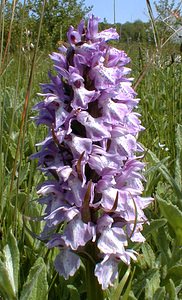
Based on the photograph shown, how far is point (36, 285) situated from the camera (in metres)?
1.18

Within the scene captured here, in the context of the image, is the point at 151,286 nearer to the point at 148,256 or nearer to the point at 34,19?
the point at 148,256

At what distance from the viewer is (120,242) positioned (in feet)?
3.40

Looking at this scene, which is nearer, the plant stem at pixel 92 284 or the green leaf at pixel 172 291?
the plant stem at pixel 92 284

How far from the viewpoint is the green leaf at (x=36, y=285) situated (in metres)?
1.15

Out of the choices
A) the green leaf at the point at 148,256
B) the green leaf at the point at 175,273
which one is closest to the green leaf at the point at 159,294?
the green leaf at the point at 175,273

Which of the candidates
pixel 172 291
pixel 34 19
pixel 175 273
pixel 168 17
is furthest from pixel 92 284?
pixel 34 19

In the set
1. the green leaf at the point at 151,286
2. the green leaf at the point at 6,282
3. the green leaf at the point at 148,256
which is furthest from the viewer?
the green leaf at the point at 148,256

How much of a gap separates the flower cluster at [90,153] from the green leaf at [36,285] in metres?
0.12

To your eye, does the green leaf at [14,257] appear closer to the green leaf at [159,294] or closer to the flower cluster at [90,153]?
the flower cluster at [90,153]

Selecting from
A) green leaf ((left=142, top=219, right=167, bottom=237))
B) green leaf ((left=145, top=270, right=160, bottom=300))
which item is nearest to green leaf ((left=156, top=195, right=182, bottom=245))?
green leaf ((left=142, top=219, right=167, bottom=237))

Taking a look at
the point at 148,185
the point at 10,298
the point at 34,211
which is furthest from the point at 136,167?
the point at 148,185

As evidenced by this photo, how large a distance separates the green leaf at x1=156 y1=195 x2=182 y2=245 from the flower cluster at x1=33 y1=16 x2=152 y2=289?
0.86ft

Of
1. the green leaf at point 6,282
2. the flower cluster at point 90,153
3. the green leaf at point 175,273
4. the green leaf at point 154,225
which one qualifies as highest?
the flower cluster at point 90,153

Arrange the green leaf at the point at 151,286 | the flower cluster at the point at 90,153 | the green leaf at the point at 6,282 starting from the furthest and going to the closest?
the green leaf at the point at 151,286 < the green leaf at the point at 6,282 < the flower cluster at the point at 90,153
